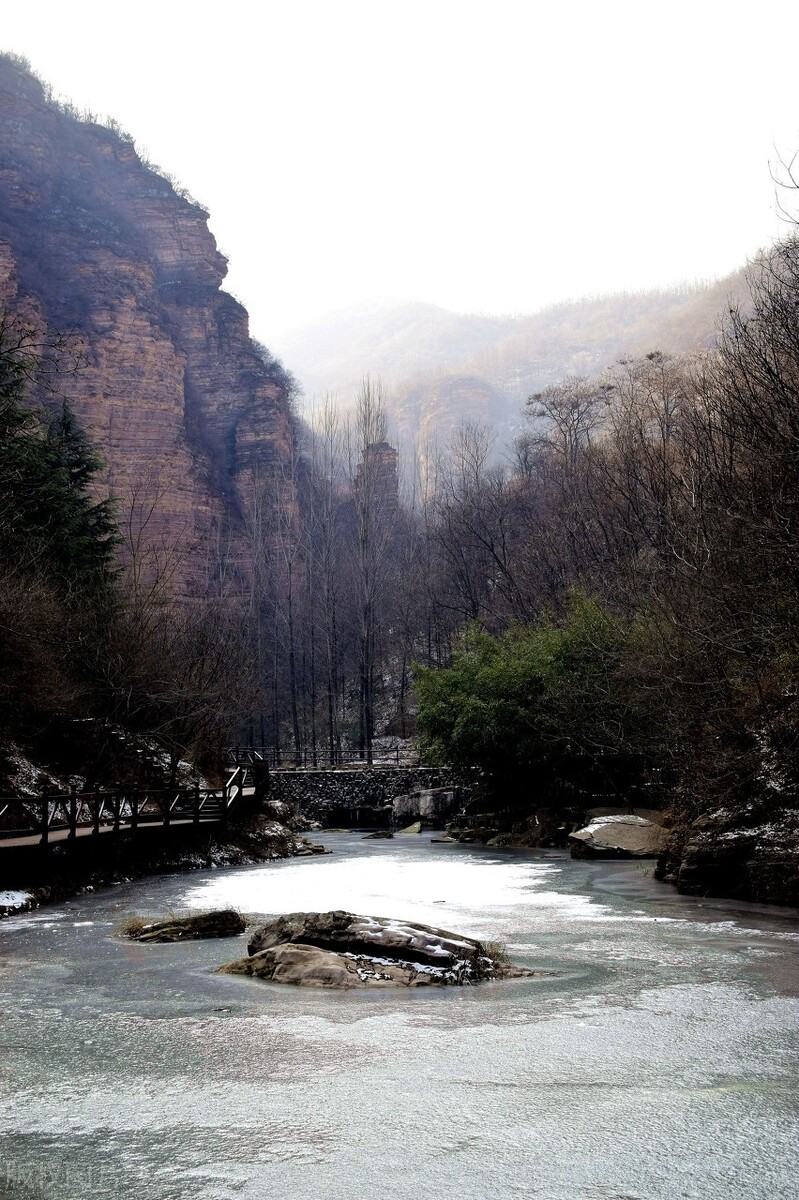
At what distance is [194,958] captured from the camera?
38.5ft

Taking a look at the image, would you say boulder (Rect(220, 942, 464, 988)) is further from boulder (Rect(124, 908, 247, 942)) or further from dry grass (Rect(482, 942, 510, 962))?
boulder (Rect(124, 908, 247, 942))

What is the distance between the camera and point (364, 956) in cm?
1078

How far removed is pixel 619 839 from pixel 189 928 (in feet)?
43.4

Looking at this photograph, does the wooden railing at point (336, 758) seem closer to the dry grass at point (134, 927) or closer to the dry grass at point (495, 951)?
the dry grass at point (134, 927)

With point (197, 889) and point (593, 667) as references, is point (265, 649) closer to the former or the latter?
point (593, 667)

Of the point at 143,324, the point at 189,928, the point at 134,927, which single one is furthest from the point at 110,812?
the point at 143,324

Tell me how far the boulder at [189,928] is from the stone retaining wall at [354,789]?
28.3 meters

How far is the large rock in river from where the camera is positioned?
10219 millimetres

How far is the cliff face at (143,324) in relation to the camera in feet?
214

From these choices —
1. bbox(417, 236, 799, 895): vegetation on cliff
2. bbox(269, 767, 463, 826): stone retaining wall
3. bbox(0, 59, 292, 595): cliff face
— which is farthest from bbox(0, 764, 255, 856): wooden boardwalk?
bbox(0, 59, 292, 595): cliff face

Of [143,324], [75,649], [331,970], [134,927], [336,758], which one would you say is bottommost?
[134,927]

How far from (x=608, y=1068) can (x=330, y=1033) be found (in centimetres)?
230

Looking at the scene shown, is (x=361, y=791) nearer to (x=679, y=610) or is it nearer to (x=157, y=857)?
(x=157, y=857)

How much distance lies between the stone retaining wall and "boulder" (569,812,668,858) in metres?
17.4
